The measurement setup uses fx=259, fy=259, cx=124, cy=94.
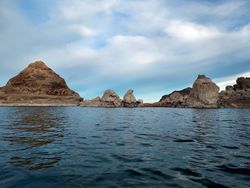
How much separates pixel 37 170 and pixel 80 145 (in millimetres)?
6088

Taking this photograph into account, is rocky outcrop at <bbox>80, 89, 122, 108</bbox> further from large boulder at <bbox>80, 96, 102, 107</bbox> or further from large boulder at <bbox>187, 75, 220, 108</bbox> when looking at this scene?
large boulder at <bbox>187, 75, 220, 108</bbox>

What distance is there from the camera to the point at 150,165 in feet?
37.3

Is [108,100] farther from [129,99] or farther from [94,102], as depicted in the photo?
[129,99]

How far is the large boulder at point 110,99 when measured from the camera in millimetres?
181250

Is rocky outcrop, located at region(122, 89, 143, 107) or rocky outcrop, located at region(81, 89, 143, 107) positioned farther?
rocky outcrop, located at region(81, 89, 143, 107)

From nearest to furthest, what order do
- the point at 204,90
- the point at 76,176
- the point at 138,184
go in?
the point at 138,184, the point at 76,176, the point at 204,90

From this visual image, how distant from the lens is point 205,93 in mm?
176750

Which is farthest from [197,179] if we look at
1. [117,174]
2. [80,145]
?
[80,145]

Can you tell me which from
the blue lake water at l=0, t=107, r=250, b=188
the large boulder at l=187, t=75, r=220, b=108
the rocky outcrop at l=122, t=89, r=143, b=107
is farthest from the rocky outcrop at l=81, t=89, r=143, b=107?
the blue lake water at l=0, t=107, r=250, b=188

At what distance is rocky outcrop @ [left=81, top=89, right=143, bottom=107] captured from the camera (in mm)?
178875

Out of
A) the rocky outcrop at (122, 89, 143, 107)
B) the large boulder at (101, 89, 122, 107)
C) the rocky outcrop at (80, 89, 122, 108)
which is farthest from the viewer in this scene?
the rocky outcrop at (80, 89, 122, 108)

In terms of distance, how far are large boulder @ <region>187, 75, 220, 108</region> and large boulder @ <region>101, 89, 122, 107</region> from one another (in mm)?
54446

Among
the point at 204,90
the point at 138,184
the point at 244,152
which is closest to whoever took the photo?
the point at 138,184

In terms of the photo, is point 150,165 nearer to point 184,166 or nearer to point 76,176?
point 184,166
